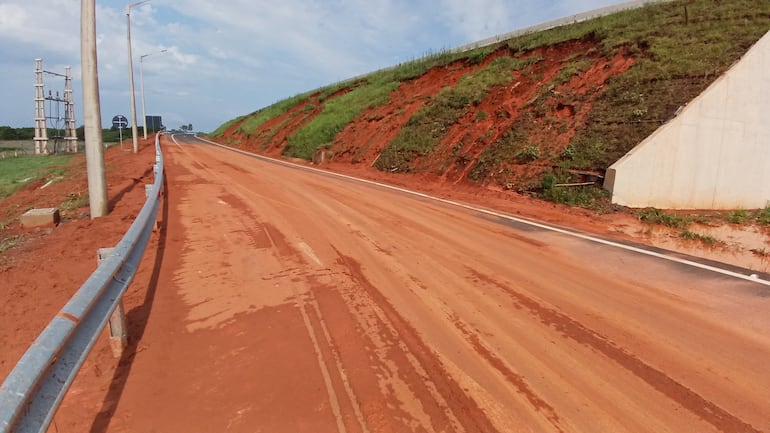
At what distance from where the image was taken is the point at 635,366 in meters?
3.59

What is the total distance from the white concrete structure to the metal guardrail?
1104 cm

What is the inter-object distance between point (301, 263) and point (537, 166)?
32.8 feet

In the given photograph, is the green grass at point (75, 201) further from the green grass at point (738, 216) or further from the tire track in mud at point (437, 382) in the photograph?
the green grass at point (738, 216)

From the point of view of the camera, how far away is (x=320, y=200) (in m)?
11.2

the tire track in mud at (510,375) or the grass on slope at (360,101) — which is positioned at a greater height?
the grass on slope at (360,101)

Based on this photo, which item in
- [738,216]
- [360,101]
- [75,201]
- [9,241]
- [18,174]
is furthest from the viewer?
[360,101]

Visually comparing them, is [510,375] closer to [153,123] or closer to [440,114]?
[440,114]

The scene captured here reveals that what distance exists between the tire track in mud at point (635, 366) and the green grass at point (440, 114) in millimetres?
14684

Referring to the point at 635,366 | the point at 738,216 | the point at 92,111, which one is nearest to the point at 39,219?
the point at 92,111

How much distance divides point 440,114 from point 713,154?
1184cm

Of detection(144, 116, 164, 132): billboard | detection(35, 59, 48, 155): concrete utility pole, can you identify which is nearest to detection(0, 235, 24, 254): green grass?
detection(35, 59, 48, 155): concrete utility pole

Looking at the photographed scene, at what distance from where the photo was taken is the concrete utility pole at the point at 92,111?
8281 mm

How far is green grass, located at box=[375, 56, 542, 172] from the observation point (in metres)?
19.7

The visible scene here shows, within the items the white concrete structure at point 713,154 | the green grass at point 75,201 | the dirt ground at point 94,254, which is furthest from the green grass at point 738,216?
the green grass at point 75,201
